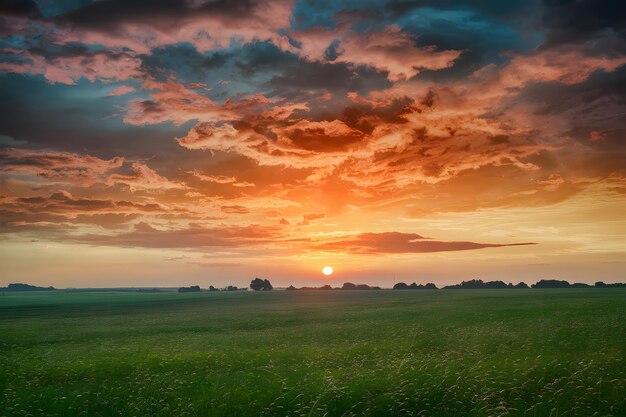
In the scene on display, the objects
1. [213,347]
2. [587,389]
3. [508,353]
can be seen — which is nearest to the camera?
[587,389]

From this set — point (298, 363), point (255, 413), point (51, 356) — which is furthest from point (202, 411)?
point (51, 356)

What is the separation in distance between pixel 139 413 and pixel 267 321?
4752 centimetres

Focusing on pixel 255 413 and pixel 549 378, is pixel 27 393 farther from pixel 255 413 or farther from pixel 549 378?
pixel 549 378

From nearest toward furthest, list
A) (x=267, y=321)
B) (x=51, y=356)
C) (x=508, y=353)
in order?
(x=508, y=353)
(x=51, y=356)
(x=267, y=321)

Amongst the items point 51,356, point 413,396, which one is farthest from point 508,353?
point 51,356

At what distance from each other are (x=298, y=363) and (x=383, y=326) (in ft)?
79.6

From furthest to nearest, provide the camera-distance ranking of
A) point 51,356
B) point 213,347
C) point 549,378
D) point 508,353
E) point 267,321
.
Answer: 1. point 267,321
2. point 213,347
3. point 51,356
4. point 508,353
5. point 549,378

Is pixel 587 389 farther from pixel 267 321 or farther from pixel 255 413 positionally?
pixel 267 321

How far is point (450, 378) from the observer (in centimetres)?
2191

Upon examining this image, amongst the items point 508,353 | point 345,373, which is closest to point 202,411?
point 345,373

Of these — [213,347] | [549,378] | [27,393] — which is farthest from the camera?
Result: [213,347]

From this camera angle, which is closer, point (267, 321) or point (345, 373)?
point (345, 373)

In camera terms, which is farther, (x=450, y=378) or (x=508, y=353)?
(x=508, y=353)

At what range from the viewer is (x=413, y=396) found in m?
19.6
